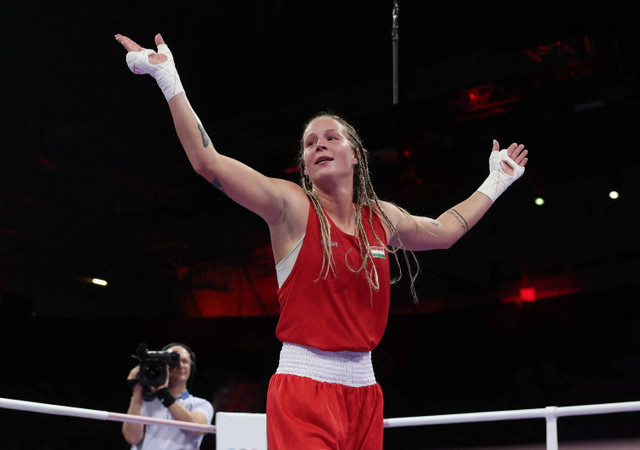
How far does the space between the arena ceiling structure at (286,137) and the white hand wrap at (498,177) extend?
323 centimetres

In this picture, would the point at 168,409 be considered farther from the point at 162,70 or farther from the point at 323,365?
the point at 162,70

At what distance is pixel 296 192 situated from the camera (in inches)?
63.4

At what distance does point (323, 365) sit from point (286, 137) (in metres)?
5.51

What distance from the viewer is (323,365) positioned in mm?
1523

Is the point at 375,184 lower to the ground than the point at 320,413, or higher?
higher

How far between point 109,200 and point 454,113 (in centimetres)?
394

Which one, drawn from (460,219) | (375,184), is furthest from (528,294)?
(460,219)

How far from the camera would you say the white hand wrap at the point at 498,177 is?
2109mm

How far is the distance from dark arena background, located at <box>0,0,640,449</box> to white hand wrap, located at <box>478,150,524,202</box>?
3105 mm

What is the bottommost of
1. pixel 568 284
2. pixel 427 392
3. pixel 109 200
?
pixel 427 392

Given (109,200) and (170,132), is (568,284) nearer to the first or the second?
(170,132)

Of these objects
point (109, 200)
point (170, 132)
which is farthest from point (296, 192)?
point (109, 200)

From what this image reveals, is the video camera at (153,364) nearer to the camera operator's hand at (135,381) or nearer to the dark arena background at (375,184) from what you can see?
the camera operator's hand at (135,381)

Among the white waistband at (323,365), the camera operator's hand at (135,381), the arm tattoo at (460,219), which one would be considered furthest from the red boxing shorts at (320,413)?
the camera operator's hand at (135,381)
